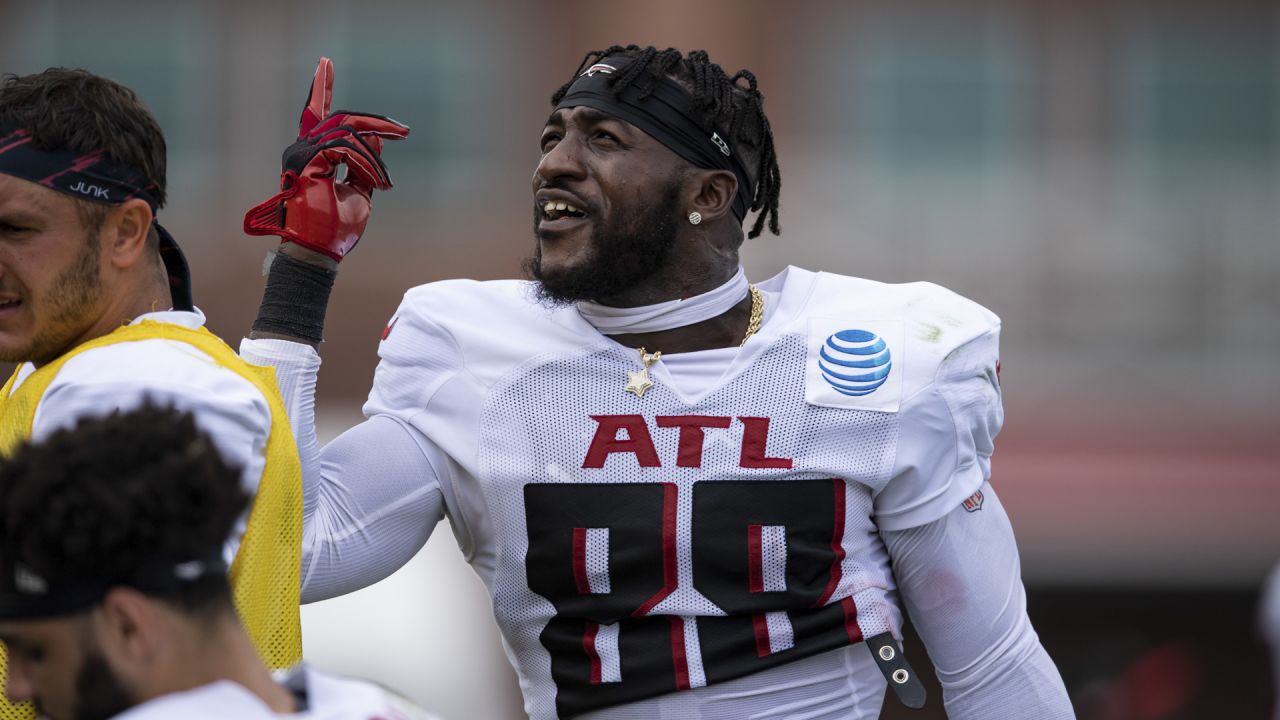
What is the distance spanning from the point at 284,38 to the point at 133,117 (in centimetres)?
828

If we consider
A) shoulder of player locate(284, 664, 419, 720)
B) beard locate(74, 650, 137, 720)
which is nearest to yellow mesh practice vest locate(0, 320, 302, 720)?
shoulder of player locate(284, 664, 419, 720)

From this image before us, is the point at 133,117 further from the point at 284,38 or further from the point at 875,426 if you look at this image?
the point at 284,38

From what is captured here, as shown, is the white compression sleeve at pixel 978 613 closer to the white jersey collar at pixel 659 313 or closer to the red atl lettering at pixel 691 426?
the red atl lettering at pixel 691 426

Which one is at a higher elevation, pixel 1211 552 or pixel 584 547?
pixel 584 547

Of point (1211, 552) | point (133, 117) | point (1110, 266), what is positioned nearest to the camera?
point (133, 117)

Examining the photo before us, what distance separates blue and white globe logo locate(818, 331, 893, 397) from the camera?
347 cm

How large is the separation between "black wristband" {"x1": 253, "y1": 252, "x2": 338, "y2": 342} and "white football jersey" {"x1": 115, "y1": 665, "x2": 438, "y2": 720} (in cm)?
116

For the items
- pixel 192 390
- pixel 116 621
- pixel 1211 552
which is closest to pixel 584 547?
pixel 192 390

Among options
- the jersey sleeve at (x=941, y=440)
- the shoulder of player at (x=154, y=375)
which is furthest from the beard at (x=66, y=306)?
the jersey sleeve at (x=941, y=440)

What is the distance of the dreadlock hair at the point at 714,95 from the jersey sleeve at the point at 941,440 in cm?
53

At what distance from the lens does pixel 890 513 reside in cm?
348

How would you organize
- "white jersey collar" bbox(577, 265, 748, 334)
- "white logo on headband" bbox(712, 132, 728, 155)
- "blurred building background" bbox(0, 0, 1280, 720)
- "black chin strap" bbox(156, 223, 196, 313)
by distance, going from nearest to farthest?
"black chin strap" bbox(156, 223, 196, 313), "white jersey collar" bbox(577, 265, 748, 334), "white logo on headband" bbox(712, 132, 728, 155), "blurred building background" bbox(0, 0, 1280, 720)

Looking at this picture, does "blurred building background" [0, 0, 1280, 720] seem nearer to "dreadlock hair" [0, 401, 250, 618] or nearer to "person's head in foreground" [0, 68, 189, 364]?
"person's head in foreground" [0, 68, 189, 364]

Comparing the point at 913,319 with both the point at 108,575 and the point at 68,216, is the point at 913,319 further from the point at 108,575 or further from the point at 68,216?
the point at 108,575
